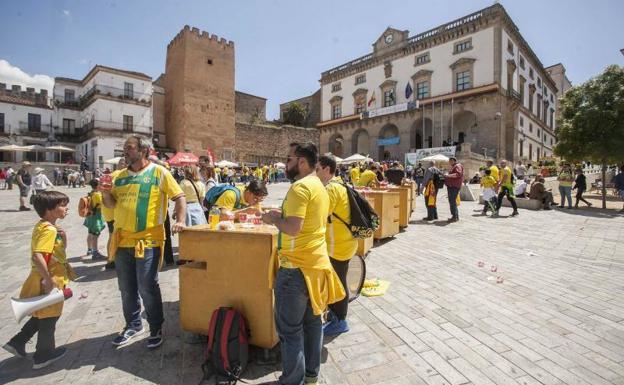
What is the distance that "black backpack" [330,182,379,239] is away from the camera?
3.08 meters

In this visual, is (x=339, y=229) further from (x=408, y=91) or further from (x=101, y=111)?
(x=101, y=111)

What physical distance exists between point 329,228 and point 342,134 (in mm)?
39606

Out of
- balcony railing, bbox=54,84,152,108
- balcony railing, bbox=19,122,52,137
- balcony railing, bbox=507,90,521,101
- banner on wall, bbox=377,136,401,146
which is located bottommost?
banner on wall, bbox=377,136,401,146

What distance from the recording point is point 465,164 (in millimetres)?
24969

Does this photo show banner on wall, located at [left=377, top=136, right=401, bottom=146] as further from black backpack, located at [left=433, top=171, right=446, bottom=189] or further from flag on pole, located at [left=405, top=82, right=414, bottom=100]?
black backpack, located at [left=433, top=171, right=446, bottom=189]

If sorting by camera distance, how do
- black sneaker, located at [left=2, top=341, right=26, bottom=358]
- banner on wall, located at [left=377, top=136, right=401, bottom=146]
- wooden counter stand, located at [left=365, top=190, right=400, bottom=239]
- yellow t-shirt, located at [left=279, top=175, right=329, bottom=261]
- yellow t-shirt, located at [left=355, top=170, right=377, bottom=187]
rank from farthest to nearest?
banner on wall, located at [left=377, top=136, right=401, bottom=146] < yellow t-shirt, located at [left=355, top=170, right=377, bottom=187] < wooden counter stand, located at [left=365, top=190, right=400, bottom=239] < black sneaker, located at [left=2, top=341, right=26, bottom=358] < yellow t-shirt, located at [left=279, top=175, right=329, bottom=261]

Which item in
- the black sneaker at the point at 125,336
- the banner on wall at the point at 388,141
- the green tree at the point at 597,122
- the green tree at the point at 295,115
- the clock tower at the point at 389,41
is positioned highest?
the clock tower at the point at 389,41

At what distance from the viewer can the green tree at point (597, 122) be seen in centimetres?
1263

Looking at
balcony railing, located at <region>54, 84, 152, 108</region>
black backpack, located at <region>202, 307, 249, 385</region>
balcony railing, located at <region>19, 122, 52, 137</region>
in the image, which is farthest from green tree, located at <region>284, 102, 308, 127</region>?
black backpack, located at <region>202, 307, 249, 385</region>

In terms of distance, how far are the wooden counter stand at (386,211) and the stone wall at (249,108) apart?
4212 cm

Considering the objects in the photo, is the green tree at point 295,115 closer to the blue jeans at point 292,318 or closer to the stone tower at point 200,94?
the stone tower at point 200,94

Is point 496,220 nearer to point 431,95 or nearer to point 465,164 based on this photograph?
point 465,164

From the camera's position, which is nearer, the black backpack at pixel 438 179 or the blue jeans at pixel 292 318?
the blue jeans at pixel 292 318

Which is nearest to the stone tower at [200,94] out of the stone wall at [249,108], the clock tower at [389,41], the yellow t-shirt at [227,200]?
the stone wall at [249,108]
